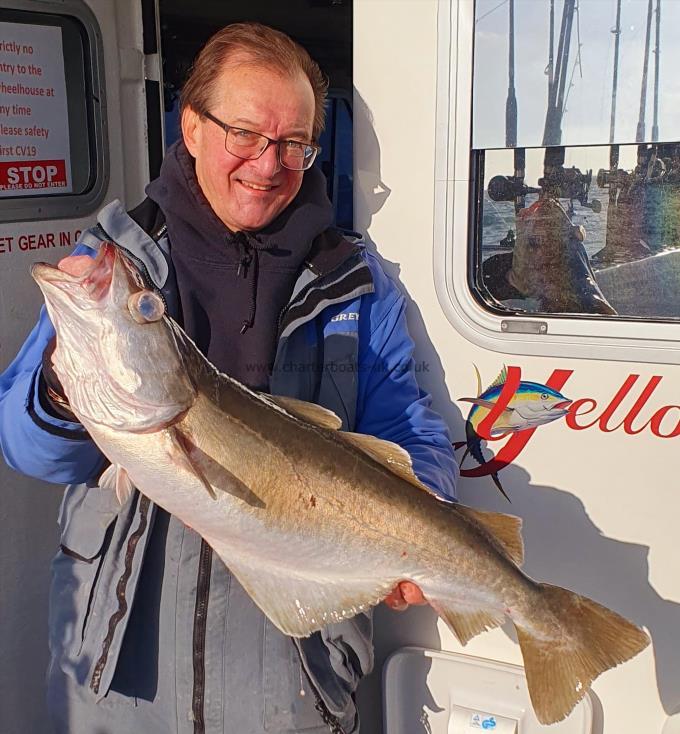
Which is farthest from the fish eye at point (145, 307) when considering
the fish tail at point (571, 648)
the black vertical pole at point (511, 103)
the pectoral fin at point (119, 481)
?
the black vertical pole at point (511, 103)

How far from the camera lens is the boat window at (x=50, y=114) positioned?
307 cm

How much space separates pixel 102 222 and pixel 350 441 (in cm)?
104

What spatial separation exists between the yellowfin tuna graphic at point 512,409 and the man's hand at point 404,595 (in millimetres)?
839

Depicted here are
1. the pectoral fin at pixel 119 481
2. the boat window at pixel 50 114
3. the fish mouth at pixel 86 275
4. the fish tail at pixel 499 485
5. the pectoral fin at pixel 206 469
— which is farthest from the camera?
the boat window at pixel 50 114

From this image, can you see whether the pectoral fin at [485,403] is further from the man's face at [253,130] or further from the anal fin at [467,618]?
the man's face at [253,130]

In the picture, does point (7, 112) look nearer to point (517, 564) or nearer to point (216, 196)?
point (216, 196)

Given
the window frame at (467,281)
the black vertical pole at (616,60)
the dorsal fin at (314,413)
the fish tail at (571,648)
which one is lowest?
the fish tail at (571,648)

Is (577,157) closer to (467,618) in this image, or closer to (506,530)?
(506,530)

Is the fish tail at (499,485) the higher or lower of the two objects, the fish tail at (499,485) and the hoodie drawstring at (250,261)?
the lower

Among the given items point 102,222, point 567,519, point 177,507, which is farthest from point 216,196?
point 567,519

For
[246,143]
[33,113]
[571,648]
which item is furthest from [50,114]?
[571,648]

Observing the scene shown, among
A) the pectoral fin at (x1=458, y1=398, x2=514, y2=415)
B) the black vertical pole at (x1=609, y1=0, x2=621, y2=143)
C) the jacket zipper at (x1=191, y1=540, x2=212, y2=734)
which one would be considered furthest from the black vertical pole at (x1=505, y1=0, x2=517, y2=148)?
the jacket zipper at (x1=191, y1=540, x2=212, y2=734)

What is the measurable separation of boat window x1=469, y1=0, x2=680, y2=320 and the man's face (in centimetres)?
72

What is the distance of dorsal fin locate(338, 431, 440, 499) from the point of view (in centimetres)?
214
